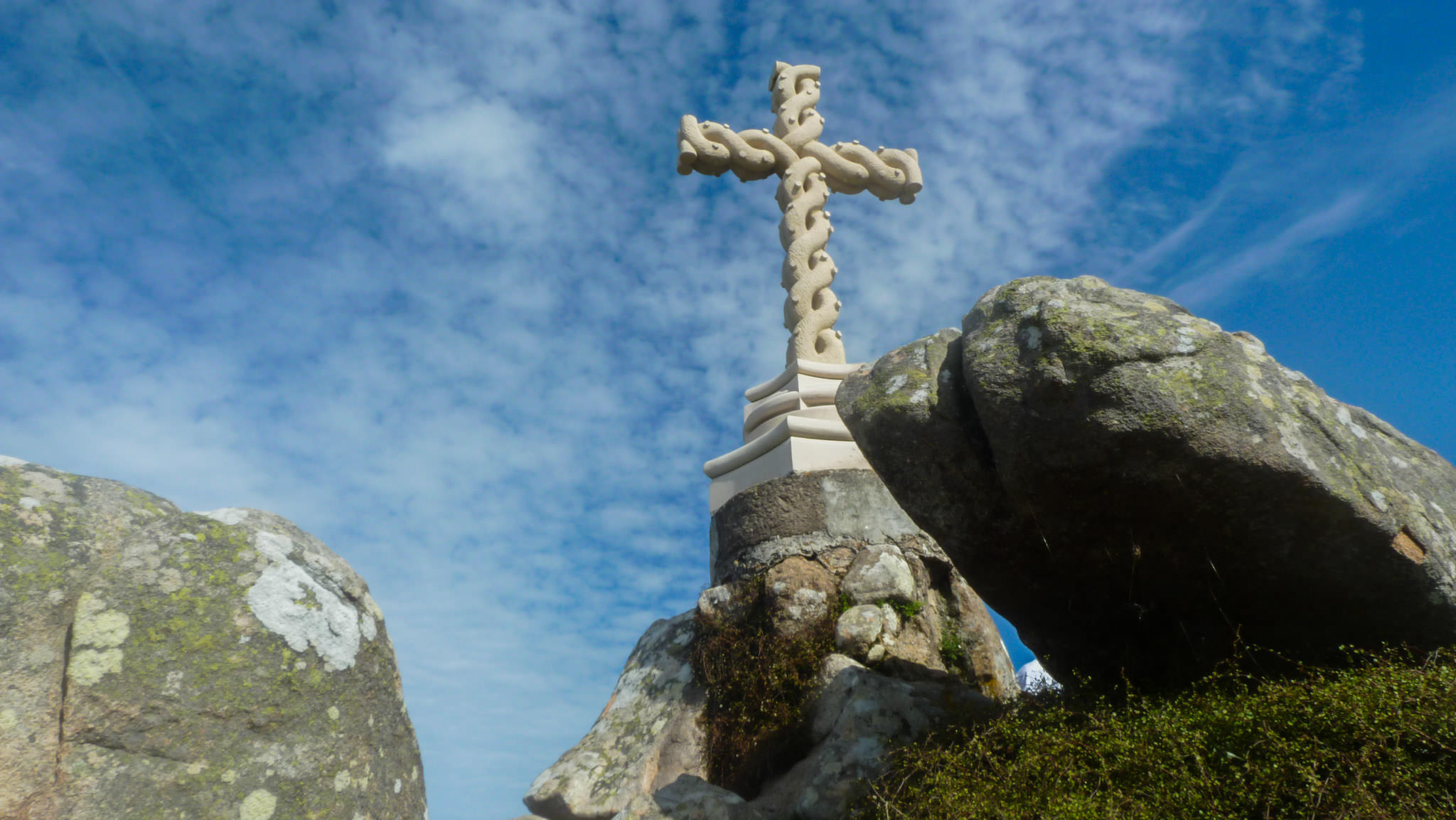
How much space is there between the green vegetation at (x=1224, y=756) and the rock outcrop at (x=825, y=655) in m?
0.50

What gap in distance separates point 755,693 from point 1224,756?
2.51m

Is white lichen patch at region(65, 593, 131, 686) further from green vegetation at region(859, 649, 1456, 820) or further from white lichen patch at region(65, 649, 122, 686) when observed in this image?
green vegetation at region(859, 649, 1456, 820)

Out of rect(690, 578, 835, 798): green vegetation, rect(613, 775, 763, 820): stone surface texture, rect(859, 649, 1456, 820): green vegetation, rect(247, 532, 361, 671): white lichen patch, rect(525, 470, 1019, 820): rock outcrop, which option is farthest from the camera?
rect(690, 578, 835, 798): green vegetation

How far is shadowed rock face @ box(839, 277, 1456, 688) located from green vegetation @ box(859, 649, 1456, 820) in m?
0.24

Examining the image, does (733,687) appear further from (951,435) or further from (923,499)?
(951,435)

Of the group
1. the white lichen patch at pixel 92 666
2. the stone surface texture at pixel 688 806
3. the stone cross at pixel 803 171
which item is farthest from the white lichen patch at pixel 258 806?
the stone cross at pixel 803 171

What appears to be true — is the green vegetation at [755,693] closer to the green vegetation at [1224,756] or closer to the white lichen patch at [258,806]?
the green vegetation at [1224,756]

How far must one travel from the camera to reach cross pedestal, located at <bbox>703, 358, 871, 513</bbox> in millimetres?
5734

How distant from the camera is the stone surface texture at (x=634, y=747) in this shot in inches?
190

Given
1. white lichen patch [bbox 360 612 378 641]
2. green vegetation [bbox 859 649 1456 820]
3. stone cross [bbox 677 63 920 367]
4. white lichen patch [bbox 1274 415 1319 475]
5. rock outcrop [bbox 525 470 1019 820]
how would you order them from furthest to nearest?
stone cross [bbox 677 63 920 367]
rock outcrop [bbox 525 470 1019 820]
white lichen patch [bbox 1274 415 1319 475]
white lichen patch [bbox 360 612 378 641]
green vegetation [bbox 859 649 1456 820]

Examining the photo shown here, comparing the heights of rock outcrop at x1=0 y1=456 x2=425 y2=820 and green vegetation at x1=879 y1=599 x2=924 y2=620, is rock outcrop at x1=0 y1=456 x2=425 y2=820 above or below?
below

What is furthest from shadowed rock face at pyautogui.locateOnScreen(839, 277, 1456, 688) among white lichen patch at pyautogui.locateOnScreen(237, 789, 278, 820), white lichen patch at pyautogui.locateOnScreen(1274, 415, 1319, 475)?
white lichen patch at pyautogui.locateOnScreen(237, 789, 278, 820)

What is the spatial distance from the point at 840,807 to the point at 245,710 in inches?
87.2

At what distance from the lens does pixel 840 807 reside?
3543 mm
